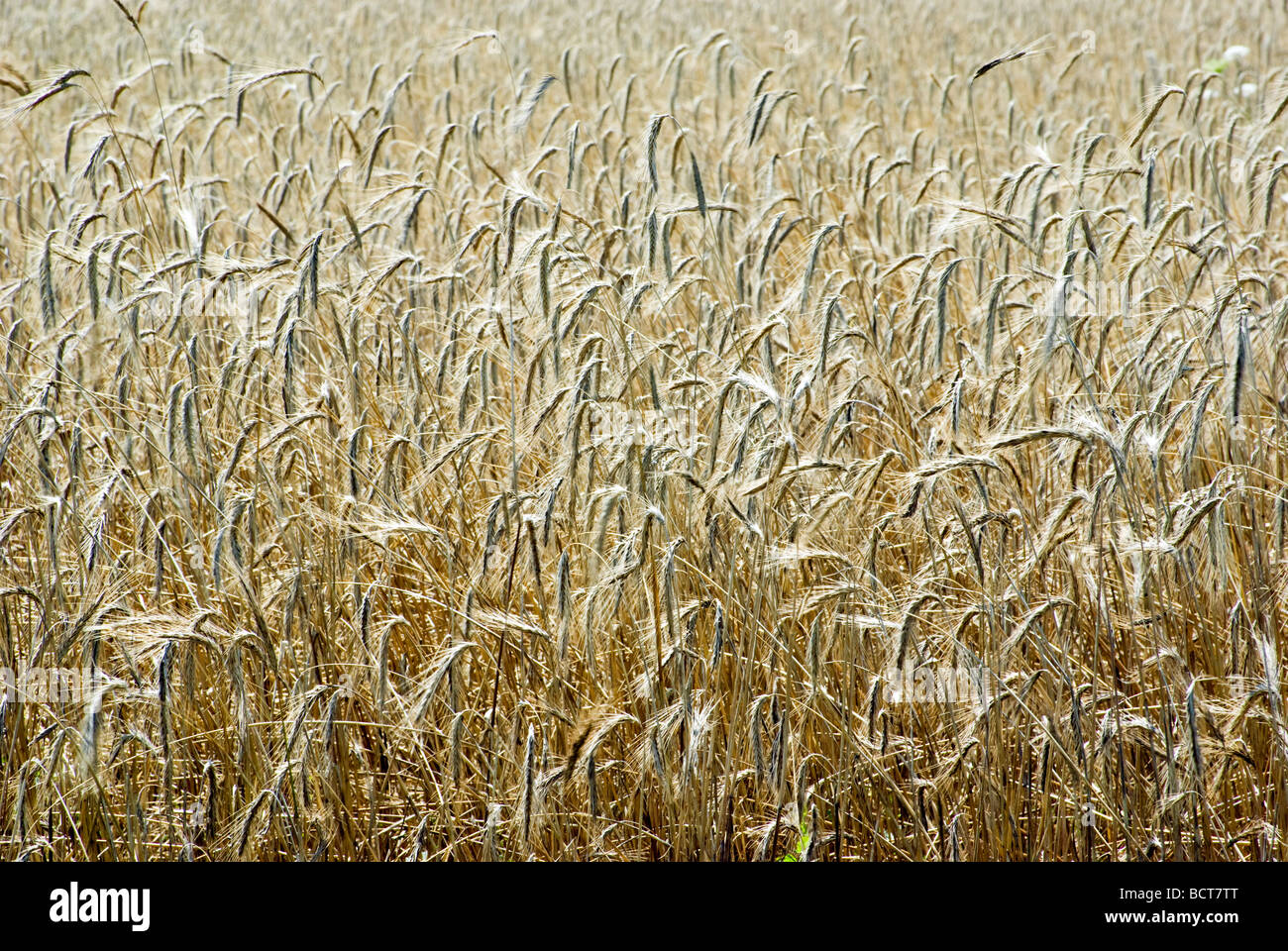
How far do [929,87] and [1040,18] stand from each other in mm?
3378

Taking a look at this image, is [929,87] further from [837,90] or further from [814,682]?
[814,682]

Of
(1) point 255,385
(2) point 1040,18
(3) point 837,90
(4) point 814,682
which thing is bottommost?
(4) point 814,682

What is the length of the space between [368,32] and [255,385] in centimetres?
799

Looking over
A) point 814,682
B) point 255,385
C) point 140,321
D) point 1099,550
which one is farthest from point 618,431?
point 140,321

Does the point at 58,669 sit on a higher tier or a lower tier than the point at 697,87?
lower

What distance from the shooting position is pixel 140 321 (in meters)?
3.01

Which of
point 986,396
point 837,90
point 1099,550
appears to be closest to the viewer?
point 1099,550

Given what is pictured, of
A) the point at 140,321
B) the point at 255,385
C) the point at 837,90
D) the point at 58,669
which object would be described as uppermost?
the point at 837,90

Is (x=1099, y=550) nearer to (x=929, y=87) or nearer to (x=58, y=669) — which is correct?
(x=58, y=669)

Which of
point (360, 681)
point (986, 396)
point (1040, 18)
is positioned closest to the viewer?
point (360, 681)

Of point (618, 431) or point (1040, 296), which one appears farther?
point (1040, 296)

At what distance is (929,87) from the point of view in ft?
22.7

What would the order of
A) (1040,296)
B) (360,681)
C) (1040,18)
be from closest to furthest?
(360,681), (1040,296), (1040,18)

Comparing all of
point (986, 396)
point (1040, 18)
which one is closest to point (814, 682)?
→ point (986, 396)
